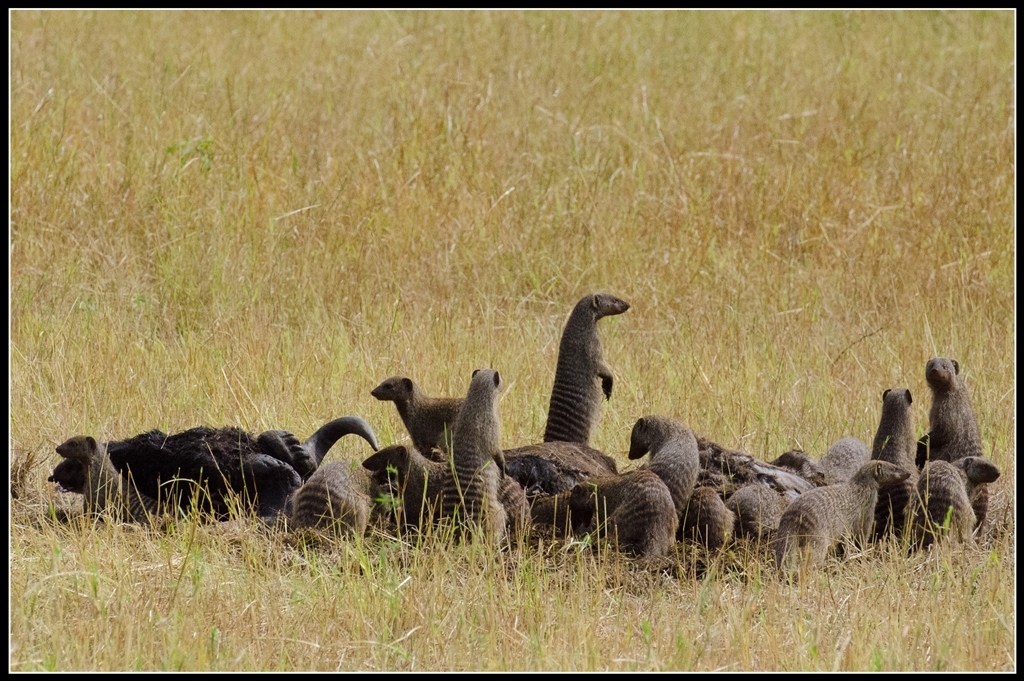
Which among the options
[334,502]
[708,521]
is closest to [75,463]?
[334,502]

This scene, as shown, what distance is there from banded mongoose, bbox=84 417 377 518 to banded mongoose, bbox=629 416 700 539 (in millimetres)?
1242

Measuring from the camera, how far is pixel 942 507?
5.45 meters

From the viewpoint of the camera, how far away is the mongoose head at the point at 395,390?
20.4 feet

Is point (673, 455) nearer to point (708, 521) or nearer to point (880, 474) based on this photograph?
point (708, 521)

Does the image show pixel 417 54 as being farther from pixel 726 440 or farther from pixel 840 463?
pixel 840 463

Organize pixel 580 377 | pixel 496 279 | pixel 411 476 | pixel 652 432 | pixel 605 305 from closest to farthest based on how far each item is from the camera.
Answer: pixel 411 476 < pixel 652 432 < pixel 580 377 < pixel 605 305 < pixel 496 279

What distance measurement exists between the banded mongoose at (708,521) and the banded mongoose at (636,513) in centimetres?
9

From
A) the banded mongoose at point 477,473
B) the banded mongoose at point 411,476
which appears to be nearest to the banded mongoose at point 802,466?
the banded mongoose at point 477,473

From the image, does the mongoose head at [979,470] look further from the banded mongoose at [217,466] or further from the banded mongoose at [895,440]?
the banded mongoose at [217,466]

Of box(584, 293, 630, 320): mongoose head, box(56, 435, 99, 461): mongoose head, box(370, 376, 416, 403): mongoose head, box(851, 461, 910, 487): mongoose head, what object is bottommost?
box(851, 461, 910, 487): mongoose head

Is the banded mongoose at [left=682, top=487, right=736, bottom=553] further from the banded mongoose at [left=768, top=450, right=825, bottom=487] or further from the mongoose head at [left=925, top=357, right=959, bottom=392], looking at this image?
the mongoose head at [left=925, top=357, right=959, bottom=392]

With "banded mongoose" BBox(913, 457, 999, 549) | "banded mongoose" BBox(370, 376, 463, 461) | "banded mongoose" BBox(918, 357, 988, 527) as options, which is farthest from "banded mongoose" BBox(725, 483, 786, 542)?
"banded mongoose" BBox(370, 376, 463, 461)

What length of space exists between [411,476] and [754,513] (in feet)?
4.44

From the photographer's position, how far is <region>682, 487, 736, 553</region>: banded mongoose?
5.27 meters
